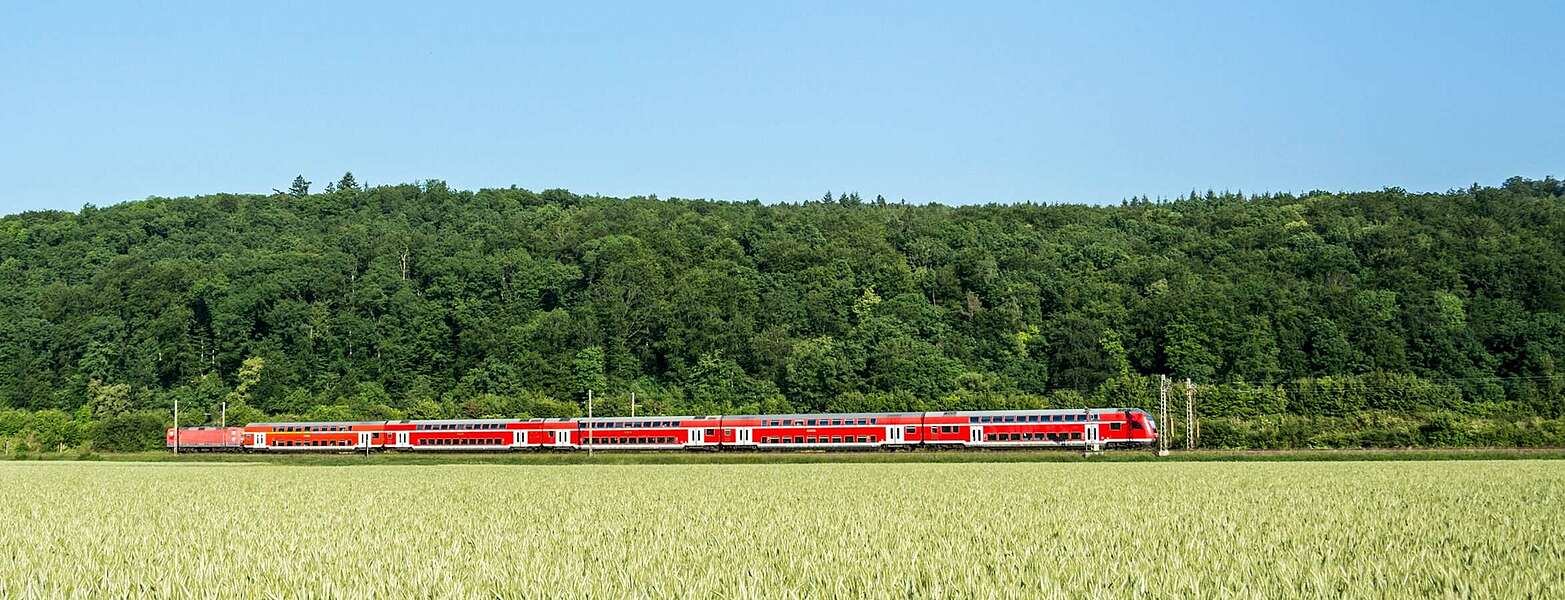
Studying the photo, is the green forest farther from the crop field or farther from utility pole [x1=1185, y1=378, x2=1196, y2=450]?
the crop field

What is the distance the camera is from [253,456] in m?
85.8

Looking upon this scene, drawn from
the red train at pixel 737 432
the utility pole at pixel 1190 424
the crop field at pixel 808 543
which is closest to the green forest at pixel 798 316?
the utility pole at pixel 1190 424

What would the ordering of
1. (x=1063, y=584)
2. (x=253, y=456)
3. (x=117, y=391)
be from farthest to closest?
(x=117, y=391), (x=253, y=456), (x=1063, y=584)

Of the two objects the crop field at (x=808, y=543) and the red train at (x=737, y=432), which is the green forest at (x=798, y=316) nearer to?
the red train at (x=737, y=432)

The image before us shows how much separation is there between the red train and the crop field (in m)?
42.3

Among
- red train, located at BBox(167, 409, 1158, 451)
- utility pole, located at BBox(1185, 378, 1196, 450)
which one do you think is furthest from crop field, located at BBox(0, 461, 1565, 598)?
utility pole, located at BBox(1185, 378, 1196, 450)

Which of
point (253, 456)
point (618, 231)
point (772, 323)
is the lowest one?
point (253, 456)

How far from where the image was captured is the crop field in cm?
1290

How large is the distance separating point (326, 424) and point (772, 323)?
5530 centimetres

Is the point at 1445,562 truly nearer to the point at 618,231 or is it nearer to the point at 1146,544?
the point at 1146,544

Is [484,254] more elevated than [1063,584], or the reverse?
[484,254]

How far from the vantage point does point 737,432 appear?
265 feet

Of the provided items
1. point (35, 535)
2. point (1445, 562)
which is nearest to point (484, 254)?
point (35, 535)

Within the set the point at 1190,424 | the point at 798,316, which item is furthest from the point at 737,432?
the point at 798,316
